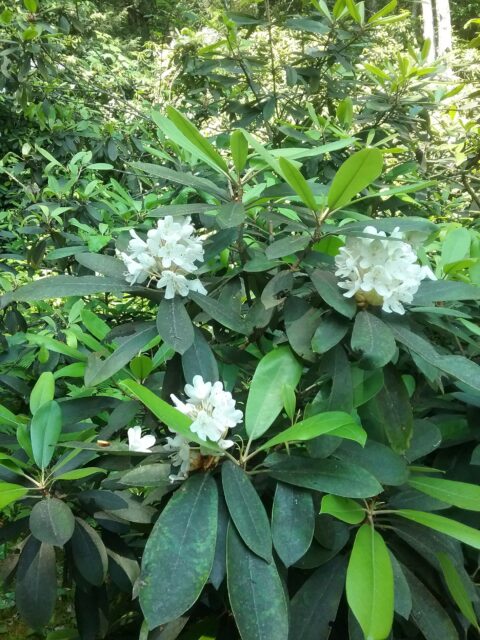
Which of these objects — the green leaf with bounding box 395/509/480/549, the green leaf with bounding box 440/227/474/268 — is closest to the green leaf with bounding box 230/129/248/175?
the green leaf with bounding box 440/227/474/268

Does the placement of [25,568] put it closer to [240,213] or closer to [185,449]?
[185,449]

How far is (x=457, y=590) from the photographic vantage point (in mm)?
731

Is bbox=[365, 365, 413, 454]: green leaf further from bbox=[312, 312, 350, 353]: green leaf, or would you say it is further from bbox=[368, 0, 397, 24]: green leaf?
bbox=[368, 0, 397, 24]: green leaf

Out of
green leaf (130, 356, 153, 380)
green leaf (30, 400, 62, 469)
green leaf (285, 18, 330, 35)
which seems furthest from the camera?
green leaf (285, 18, 330, 35)

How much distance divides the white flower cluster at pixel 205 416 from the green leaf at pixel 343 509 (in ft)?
0.49

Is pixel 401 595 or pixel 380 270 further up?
pixel 380 270

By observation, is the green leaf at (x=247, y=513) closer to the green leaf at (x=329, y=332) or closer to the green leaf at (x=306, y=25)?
the green leaf at (x=329, y=332)

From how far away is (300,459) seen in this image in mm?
751

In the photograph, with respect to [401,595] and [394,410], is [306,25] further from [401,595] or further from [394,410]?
[401,595]

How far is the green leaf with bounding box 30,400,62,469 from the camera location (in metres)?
0.90

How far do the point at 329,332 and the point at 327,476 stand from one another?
7.8 inches

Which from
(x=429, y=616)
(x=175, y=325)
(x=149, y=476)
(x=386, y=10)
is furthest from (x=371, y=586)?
(x=386, y=10)

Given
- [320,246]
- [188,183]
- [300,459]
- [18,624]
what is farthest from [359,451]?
[18,624]

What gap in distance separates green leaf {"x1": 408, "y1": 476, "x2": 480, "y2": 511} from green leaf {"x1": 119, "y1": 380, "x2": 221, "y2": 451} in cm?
32
